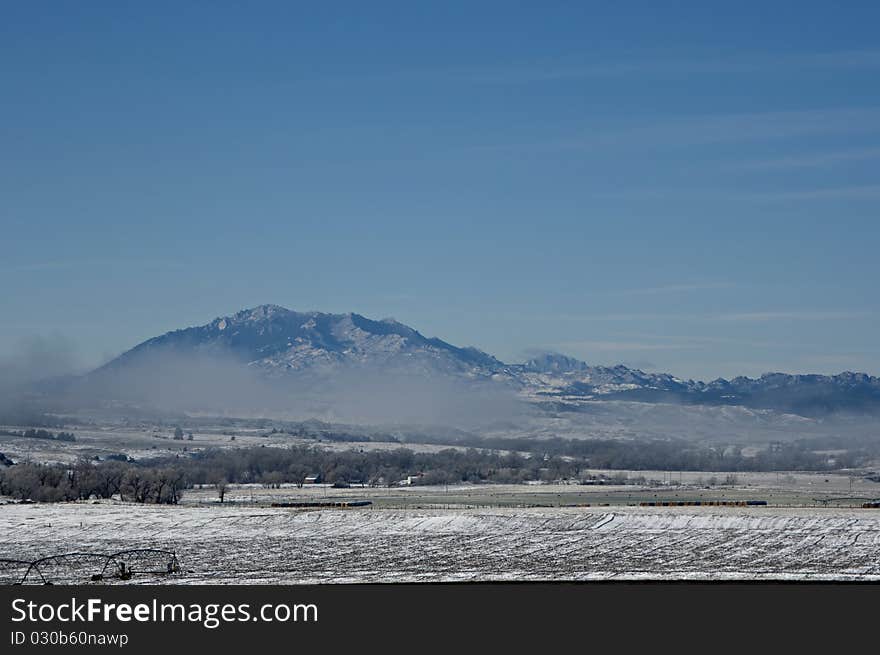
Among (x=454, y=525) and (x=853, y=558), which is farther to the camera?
(x=454, y=525)

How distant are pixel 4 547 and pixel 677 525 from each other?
50.3m

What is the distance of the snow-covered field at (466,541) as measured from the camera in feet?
265

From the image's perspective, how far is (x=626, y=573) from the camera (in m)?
78.3

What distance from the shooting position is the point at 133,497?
579ft

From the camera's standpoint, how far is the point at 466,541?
102m

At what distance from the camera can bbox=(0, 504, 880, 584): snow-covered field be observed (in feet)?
265

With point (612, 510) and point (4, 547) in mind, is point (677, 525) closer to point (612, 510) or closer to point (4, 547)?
point (612, 510)
